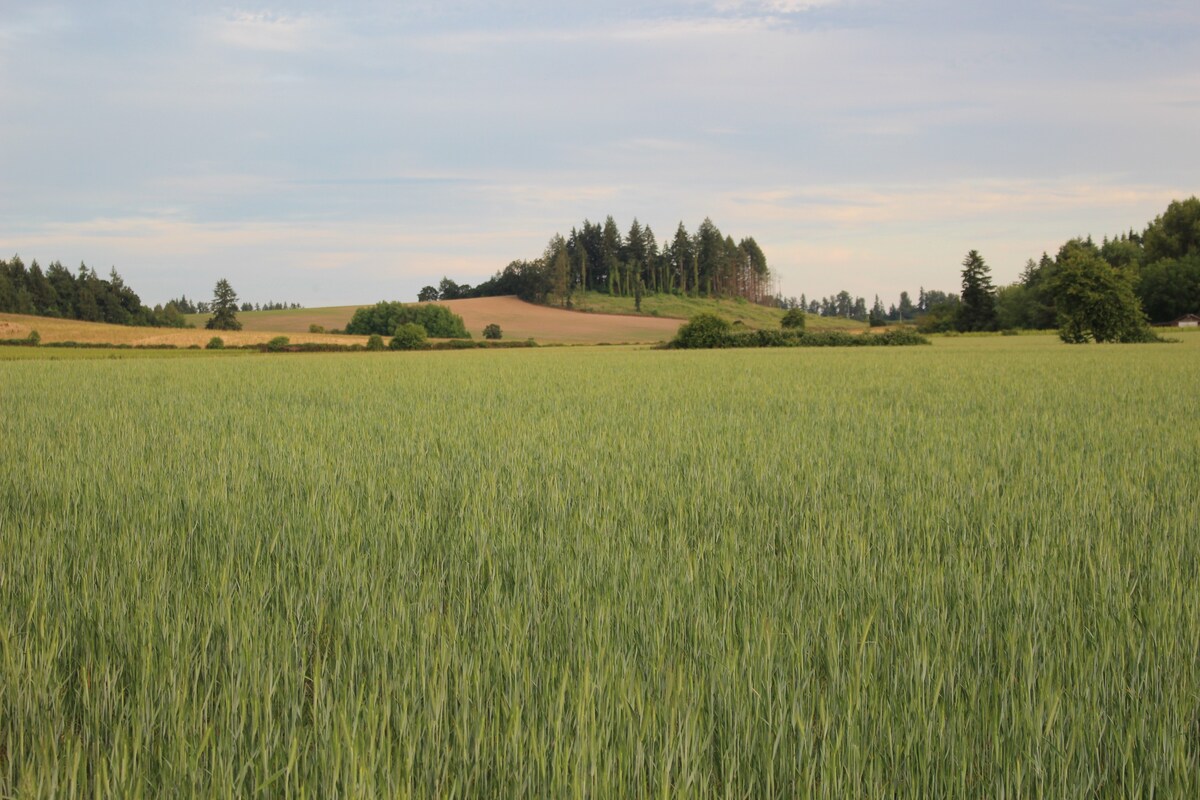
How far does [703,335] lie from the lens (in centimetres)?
5459

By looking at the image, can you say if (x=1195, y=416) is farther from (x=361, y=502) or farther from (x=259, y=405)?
(x=259, y=405)

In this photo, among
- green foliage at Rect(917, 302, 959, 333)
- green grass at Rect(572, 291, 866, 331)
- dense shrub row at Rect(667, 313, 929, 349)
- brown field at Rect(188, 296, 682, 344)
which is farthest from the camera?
green grass at Rect(572, 291, 866, 331)

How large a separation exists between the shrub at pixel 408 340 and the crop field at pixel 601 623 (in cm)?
5326

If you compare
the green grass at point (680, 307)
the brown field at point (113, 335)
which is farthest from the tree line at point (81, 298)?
the green grass at point (680, 307)

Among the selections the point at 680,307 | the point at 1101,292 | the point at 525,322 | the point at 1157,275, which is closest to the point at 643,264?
the point at 680,307

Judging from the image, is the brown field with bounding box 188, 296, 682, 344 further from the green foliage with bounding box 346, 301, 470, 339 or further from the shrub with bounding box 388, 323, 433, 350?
the shrub with bounding box 388, 323, 433, 350

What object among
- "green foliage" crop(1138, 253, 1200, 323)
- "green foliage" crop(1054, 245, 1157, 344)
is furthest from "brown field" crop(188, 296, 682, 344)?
"green foliage" crop(1138, 253, 1200, 323)

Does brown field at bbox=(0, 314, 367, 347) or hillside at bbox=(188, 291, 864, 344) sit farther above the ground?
hillside at bbox=(188, 291, 864, 344)

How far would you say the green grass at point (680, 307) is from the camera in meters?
112

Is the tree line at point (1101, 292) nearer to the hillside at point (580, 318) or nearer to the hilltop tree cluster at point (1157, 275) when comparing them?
the hilltop tree cluster at point (1157, 275)

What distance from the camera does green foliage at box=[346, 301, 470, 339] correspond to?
89.9 metres

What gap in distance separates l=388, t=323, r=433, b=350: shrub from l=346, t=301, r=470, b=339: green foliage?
27.3 m

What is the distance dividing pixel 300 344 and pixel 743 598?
2266 inches

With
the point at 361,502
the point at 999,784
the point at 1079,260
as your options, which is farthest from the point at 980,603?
the point at 1079,260
